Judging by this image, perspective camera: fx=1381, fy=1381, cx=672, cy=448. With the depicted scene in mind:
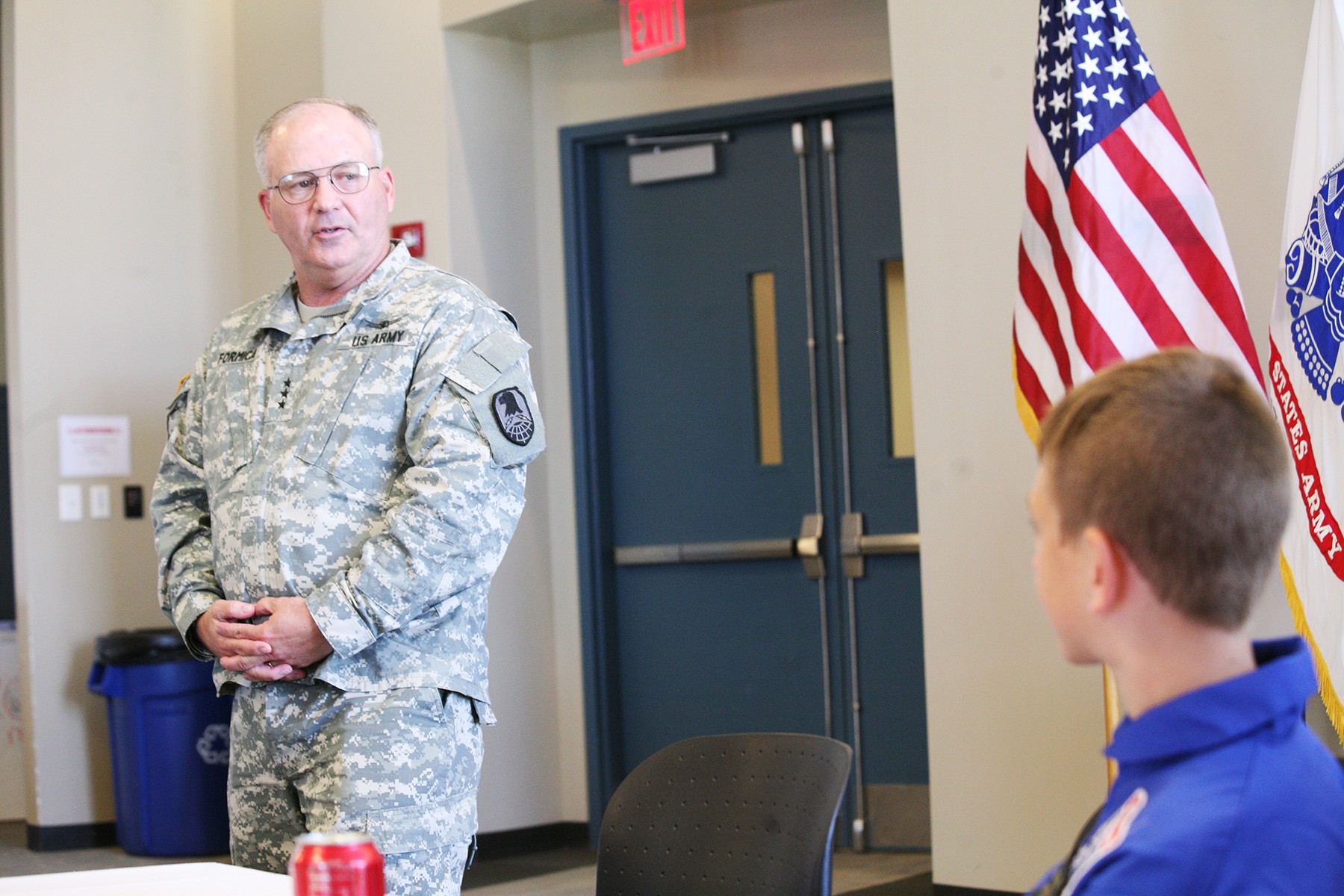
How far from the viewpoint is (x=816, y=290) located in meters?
4.54

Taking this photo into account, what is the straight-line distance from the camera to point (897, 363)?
4453 mm

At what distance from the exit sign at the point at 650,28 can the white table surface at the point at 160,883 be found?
322 cm

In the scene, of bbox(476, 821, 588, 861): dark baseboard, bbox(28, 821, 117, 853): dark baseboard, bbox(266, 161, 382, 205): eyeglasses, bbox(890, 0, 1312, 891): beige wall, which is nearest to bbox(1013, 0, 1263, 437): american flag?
bbox(890, 0, 1312, 891): beige wall

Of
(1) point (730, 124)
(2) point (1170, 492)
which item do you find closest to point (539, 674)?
(1) point (730, 124)

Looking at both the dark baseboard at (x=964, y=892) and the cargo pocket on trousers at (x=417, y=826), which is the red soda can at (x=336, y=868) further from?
the dark baseboard at (x=964, y=892)

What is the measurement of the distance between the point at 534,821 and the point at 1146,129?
3010mm

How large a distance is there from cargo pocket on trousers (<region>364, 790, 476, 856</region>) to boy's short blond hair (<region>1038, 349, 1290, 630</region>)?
1.26 m

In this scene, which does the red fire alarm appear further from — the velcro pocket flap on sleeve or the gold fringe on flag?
the gold fringe on flag

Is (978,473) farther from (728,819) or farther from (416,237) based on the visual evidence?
(416,237)

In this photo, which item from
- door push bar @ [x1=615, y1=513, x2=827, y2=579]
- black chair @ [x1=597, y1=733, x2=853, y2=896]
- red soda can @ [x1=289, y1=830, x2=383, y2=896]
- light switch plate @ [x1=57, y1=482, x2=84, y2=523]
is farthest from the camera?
light switch plate @ [x1=57, y1=482, x2=84, y2=523]

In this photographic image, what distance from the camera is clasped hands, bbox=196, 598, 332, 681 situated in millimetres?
1937

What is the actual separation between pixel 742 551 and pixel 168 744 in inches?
81.1

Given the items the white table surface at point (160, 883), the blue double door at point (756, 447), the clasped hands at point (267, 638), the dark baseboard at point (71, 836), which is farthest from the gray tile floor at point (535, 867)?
the white table surface at point (160, 883)

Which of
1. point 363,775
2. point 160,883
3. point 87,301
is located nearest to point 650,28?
point 87,301
